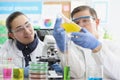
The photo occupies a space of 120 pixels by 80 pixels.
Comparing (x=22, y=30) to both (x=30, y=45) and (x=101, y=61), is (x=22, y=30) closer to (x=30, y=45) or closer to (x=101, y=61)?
(x=30, y=45)

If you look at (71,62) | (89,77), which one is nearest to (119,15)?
(71,62)

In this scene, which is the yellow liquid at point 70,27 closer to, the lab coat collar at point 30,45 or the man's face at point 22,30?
the man's face at point 22,30

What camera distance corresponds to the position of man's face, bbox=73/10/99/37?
4.74 feet

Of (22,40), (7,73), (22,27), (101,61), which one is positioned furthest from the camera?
(22,40)

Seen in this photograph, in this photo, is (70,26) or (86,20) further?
(86,20)

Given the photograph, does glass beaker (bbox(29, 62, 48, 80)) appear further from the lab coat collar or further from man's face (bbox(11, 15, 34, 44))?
the lab coat collar

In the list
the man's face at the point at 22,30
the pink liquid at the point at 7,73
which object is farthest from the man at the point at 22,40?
the pink liquid at the point at 7,73

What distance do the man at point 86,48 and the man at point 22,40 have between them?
0.42 meters

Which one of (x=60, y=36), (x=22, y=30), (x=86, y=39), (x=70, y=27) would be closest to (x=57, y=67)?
(x=60, y=36)

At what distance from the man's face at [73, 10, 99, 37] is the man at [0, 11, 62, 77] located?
480 millimetres

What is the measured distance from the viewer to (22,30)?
1.84 m

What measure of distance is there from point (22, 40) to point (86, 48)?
0.76 m

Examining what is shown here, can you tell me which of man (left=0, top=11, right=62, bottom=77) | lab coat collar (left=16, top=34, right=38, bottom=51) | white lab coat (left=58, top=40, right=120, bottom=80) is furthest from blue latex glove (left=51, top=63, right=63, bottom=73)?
lab coat collar (left=16, top=34, right=38, bottom=51)

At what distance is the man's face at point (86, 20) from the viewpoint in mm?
1445
